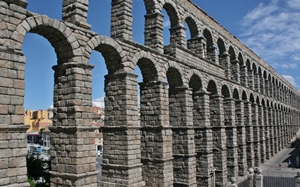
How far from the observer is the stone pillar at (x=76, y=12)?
11.6 meters

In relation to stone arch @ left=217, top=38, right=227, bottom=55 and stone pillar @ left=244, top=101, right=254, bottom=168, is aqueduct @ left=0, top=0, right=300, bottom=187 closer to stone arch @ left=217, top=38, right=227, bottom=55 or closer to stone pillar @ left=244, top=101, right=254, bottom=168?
stone arch @ left=217, top=38, right=227, bottom=55

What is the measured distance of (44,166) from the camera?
1512 centimetres

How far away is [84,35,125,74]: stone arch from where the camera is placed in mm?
12539

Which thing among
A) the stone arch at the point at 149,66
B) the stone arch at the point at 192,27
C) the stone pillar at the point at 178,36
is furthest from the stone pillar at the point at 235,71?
the stone arch at the point at 149,66

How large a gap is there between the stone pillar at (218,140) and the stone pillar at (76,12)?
13.3 metres

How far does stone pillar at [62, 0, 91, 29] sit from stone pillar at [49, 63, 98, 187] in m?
1.68

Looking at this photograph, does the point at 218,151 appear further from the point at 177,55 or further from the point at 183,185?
the point at 177,55

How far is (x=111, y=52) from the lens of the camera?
13430 mm

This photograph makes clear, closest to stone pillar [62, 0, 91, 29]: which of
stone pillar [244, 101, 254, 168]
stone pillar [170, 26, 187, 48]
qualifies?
stone pillar [170, 26, 187, 48]

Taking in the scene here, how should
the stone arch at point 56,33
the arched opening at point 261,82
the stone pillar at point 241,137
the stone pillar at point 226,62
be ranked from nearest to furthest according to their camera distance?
the stone arch at point 56,33, the stone pillar at point 226,62, the stone pillar at point 241,137, the arched opening at point 261,82

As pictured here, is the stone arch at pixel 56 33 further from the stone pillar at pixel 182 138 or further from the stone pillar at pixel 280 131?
the stone pillar at pixel 280 131

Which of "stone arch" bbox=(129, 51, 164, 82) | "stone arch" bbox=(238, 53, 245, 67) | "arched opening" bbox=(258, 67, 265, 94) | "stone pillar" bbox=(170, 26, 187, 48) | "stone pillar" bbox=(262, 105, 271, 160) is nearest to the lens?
"stone arch" bbox=(129, 51, 164, 82)

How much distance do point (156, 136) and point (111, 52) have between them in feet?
15.9

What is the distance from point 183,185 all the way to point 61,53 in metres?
10.4
